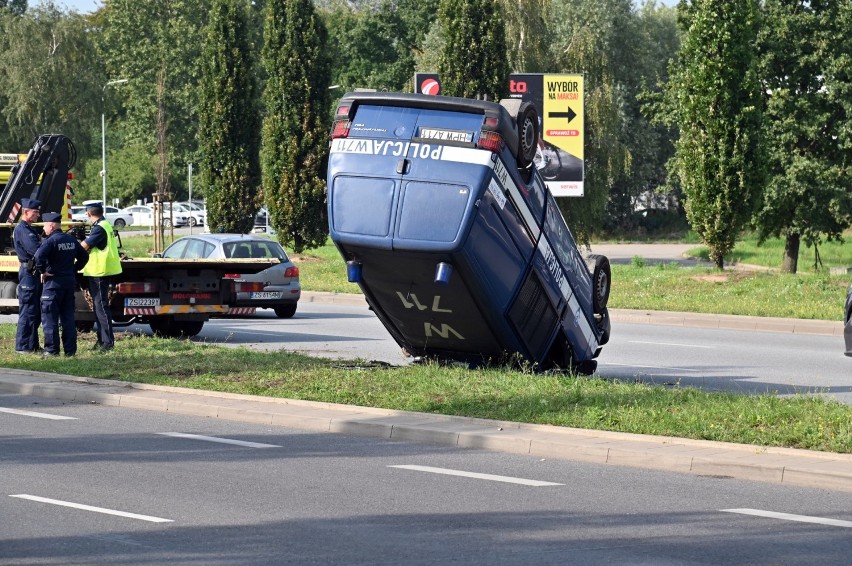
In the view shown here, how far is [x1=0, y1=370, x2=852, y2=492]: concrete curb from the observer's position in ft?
31.9

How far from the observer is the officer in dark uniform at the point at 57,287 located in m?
16.8

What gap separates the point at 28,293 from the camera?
56.5ft

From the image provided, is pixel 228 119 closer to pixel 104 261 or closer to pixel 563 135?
pixel 563 135

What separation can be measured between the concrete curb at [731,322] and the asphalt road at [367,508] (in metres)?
13.8

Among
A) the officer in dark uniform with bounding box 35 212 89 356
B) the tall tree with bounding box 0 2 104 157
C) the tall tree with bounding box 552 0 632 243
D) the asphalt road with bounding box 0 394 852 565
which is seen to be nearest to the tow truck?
the officer in dark uniform with bounding box 35 212 89 356

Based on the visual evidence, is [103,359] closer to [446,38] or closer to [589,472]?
[589,472]

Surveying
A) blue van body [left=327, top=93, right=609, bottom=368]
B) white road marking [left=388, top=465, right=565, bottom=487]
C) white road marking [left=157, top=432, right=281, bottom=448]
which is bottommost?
white road marking [left=157, top=432, right=281, bottom=448]

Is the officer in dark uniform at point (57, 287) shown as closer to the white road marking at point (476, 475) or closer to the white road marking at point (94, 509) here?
the white road marking at point (476, 475)

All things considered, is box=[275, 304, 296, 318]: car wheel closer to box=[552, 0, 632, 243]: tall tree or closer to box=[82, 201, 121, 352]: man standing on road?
box=[82, 201, 121, 352]: man standing on road

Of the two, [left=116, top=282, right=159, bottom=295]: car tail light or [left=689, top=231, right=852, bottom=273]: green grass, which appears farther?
[left=689, top=231, right=852, bottom=273]: green grass

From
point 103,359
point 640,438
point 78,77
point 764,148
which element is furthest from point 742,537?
point 78,77

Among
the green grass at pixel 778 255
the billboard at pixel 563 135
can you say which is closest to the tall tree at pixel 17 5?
the green grass at pixel 778 255

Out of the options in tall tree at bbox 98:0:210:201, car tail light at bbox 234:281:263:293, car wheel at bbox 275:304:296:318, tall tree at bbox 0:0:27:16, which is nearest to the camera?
car tail light at bbox 234:281:263:293

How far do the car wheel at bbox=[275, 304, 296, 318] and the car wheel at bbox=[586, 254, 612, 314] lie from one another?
10676 mm
